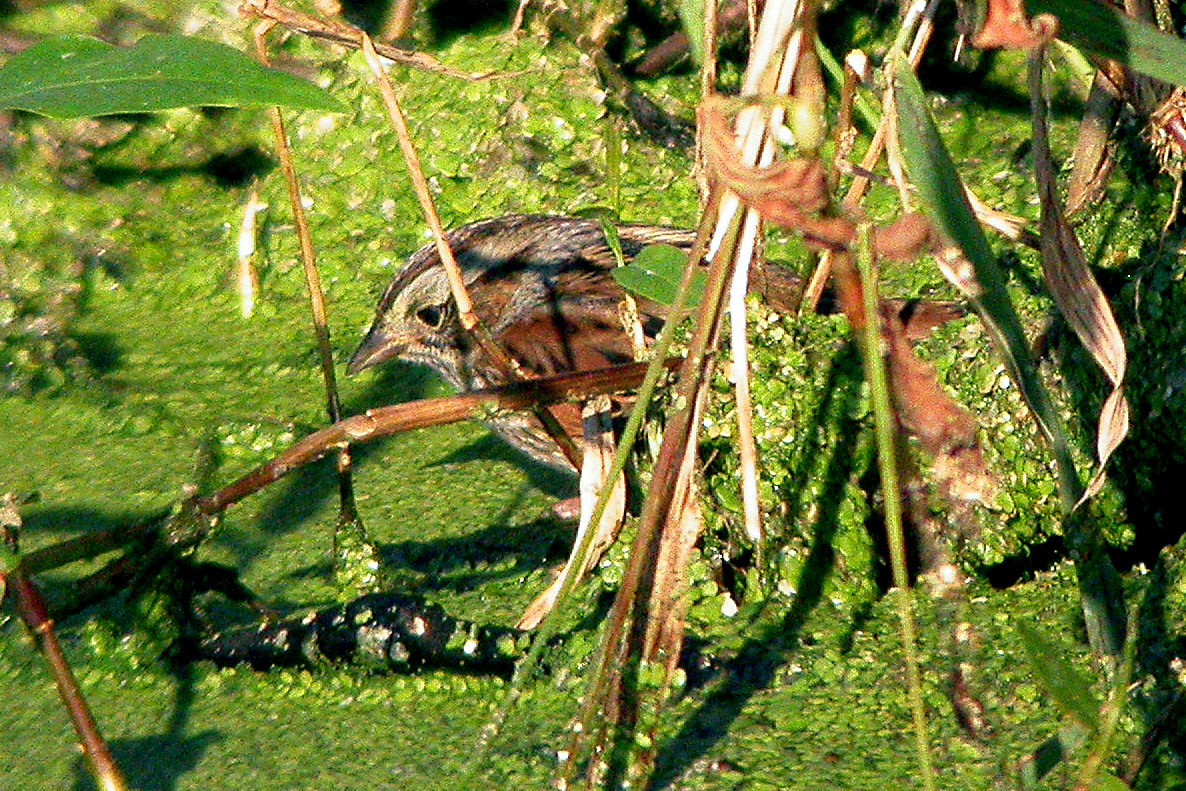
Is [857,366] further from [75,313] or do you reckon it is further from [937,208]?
[75,313]

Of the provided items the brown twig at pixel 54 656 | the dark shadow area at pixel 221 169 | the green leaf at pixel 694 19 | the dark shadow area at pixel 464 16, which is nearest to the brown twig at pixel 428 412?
the brown twig at pixel 54 656

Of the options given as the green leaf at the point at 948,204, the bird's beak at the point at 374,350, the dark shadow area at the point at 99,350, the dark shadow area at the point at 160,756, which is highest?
the green leaf at the point at 948,204

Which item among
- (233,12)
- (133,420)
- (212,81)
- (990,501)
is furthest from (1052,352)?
(233,12)

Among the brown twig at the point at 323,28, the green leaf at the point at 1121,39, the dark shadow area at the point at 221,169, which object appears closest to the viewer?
the green leaf at the point at 1121,39

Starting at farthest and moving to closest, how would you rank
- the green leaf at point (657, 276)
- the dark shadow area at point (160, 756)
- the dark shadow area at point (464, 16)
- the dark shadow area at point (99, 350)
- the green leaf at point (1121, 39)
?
the dark shadow area at point (464, 16) → the dark shadow area at point (99, 350) → the dark shadow area at point (160, 756) → the green leaf at point (657, 276) → the green leaf at point (1121, 39)


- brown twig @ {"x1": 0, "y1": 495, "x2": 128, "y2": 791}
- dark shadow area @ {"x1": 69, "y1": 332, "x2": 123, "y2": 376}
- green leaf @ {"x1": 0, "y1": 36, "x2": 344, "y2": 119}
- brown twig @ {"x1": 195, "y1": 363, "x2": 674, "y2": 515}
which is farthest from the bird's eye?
green leaf @ {"x1": 0, "y1": 36, "x2": 344, "y2": 119}

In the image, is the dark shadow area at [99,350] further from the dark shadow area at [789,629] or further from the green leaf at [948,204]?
the green leaf at [948,204]

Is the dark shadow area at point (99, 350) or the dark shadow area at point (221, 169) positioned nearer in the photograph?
the dark shadow area at point (99, 350)
